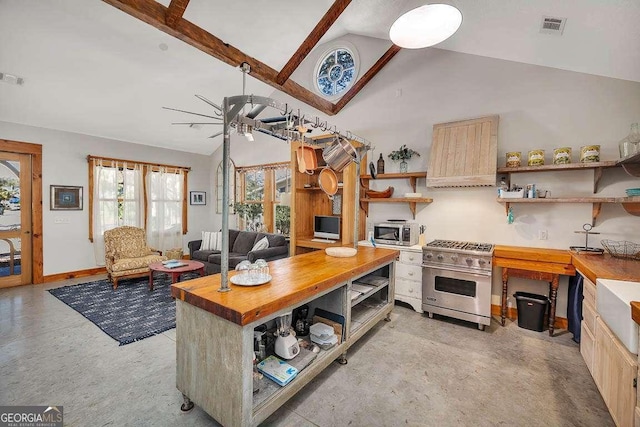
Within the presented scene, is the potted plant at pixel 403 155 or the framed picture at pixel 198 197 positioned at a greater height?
the potted plant at pixel 403 155

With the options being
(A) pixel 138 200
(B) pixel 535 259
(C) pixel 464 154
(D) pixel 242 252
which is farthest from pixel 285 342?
(A) pixel 138 200

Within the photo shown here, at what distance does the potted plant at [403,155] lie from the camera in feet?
13.3

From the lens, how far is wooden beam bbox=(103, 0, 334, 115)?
102 inches

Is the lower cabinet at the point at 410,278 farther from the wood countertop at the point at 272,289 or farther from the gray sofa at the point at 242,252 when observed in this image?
the gray sofa at the point at 242,252

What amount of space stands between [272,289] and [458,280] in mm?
2514

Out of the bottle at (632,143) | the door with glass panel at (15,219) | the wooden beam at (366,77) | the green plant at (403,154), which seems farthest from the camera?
the door with glass panel at (15,219)

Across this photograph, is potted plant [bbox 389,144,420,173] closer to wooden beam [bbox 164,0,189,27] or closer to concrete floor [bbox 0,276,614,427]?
concrete floor [bbox 0,276,614,427]

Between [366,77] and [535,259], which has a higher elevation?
[366,77]

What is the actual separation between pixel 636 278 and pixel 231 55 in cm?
441

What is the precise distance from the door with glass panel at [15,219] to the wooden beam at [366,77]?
5.42 metres

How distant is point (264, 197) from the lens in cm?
611

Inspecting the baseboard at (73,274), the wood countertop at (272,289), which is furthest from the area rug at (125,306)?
the wood countertop at (272,289)

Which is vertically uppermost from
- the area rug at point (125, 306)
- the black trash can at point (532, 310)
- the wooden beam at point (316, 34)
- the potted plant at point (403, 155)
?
the wooden beam at point (316, 34)

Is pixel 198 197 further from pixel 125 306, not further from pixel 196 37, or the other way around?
pixel 196 37
